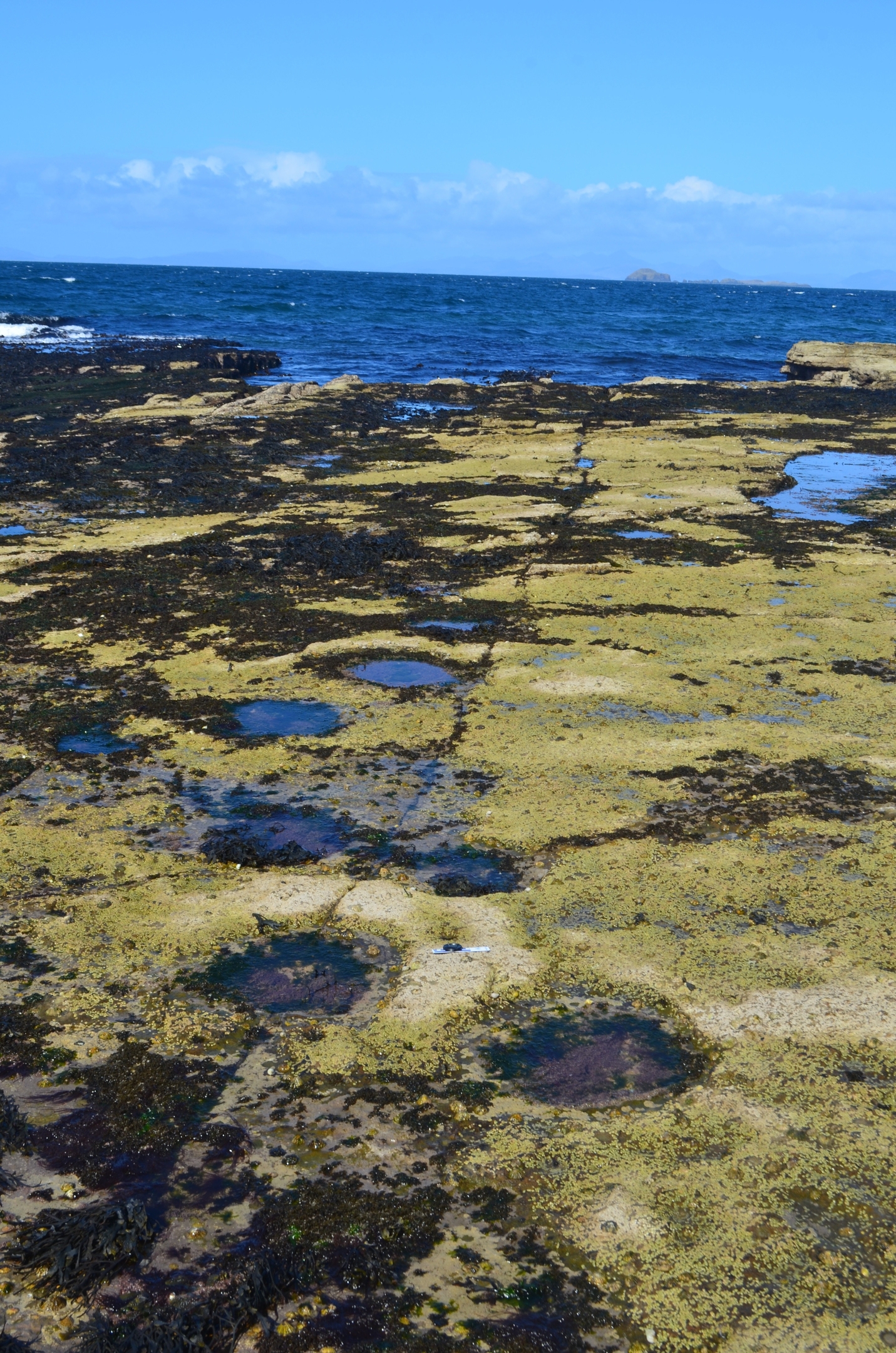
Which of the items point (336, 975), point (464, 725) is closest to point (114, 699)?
point (464, 725)

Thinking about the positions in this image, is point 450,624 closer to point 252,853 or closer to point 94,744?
point 94,744

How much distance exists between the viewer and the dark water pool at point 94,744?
22.5ft

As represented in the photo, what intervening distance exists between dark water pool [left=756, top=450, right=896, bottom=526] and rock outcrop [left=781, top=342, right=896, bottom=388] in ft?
43.2

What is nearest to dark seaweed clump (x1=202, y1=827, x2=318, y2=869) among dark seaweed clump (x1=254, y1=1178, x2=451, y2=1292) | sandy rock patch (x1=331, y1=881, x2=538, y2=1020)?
sandy rock patch (x1=331, y1=881, x2=538, y2=1020)

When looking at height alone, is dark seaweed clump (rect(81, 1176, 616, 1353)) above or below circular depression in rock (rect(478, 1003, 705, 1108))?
below

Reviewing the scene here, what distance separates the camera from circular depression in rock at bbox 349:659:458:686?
8.08m

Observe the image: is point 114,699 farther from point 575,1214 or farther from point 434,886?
point 575,1214

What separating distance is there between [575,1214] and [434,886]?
209 centimetres

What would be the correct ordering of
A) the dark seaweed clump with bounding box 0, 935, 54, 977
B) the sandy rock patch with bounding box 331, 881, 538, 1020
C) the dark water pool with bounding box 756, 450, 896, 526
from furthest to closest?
1. the dark water pool with bounding box 756, 450, 896, 526
2. the dark seaweed clump with bounding box 0, 935, 54, 977
3. the sandy rock patch with bounding box 331, 881, 538, 1020

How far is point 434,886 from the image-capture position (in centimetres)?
537

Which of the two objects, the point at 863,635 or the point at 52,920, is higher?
the point at 863,635

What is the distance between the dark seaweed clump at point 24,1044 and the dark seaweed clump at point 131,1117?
0.53ft

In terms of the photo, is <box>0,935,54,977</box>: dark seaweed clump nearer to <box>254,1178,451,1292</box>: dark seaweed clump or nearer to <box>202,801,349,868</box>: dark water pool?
<box>202,801,349,868</box>: dark water pool

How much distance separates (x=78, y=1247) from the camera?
3.26 m
